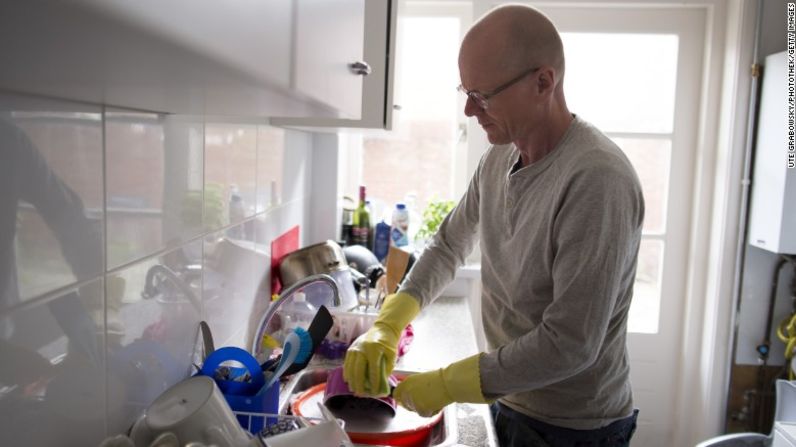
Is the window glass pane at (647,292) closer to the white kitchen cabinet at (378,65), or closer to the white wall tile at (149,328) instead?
the white kitchen cabinet at (378,65)

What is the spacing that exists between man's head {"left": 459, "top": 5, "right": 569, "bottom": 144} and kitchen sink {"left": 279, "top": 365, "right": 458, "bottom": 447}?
0.58m

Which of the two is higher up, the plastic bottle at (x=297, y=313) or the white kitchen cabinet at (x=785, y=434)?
the plastic bottle at (x=297, y=313)

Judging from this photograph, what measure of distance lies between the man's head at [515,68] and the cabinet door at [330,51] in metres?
0.33

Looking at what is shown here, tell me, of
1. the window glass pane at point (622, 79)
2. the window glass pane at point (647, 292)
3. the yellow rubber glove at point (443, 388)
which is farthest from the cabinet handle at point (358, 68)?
the window glass pane at point (647, 292)

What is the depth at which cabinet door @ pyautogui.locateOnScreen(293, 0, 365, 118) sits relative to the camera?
0.53 m

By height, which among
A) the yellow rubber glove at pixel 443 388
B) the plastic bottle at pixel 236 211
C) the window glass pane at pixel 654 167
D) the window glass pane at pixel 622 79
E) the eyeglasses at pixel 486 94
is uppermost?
the window glass pane at pixel 622 79

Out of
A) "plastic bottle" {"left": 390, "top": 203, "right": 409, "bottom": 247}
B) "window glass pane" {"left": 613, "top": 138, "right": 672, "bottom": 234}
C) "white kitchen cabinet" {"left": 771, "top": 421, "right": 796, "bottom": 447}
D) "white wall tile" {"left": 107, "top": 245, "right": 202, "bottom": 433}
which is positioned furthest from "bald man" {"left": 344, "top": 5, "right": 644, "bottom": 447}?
"window glass pane" {"left": 613, "top": 138, "right": 672, "bottom": 234}

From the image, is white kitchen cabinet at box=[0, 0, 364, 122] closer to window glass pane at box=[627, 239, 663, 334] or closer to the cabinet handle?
the cabinet handle

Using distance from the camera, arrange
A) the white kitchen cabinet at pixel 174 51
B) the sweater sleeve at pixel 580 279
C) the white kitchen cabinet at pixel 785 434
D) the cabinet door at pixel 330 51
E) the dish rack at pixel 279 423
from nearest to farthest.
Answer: the white kitchen cabinet at pixel 174 51
the cabinet door at pixel 330 51
the dish rack at pixel 279 423
the sweater sleeve at pixel 580 279
the white kitchen cabinet at pixel 785 434

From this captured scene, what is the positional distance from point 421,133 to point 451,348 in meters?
1.25

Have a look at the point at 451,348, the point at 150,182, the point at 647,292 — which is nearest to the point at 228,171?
the point at 150,182

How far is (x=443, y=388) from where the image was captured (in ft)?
3.67

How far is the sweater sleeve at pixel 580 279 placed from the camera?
104 centimetres

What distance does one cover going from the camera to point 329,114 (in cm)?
78
